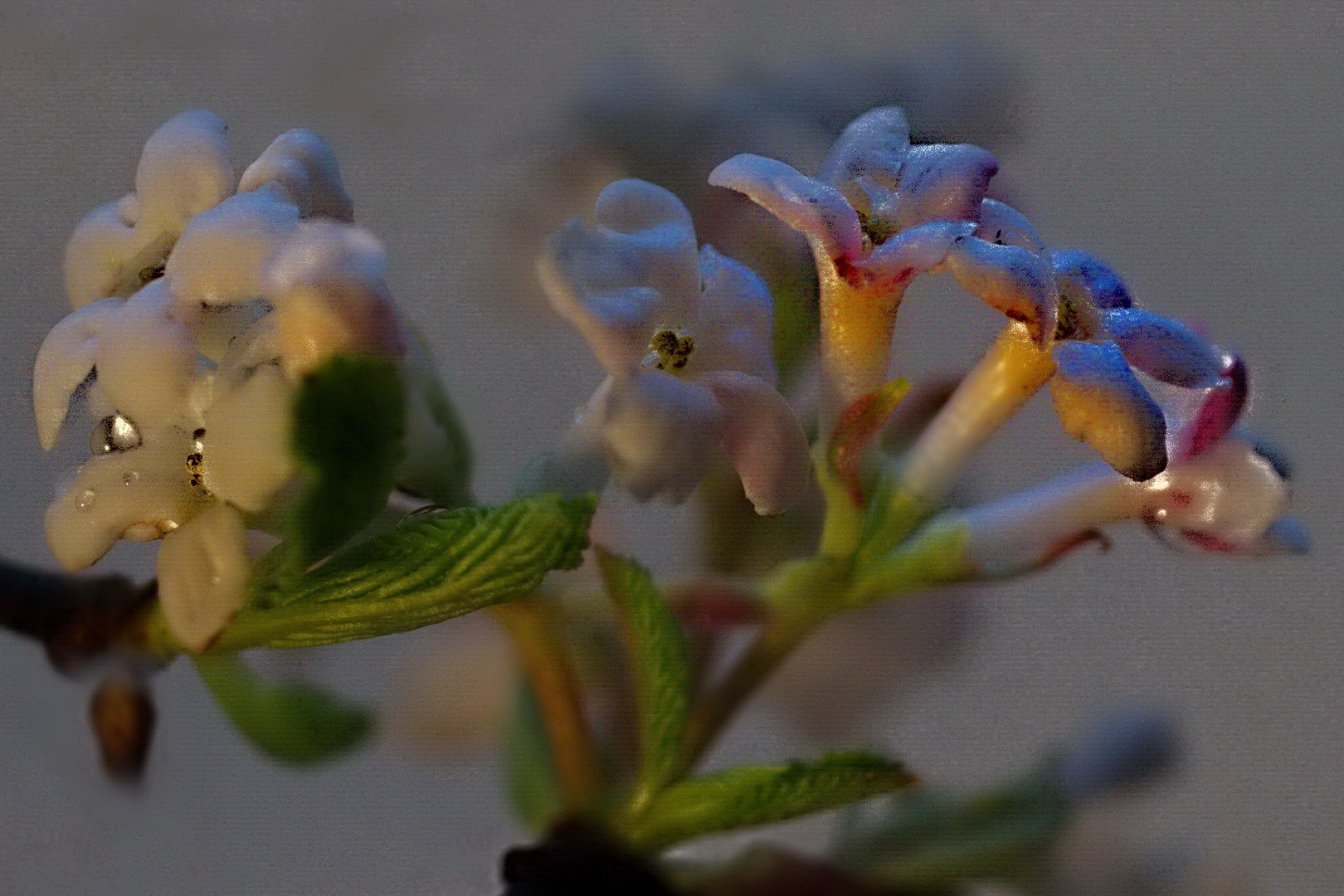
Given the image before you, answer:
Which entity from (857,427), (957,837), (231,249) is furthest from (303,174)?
(957,837)

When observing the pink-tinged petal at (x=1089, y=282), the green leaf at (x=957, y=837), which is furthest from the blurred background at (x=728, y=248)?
the pink-tinged petal at (x=1089, y=282)

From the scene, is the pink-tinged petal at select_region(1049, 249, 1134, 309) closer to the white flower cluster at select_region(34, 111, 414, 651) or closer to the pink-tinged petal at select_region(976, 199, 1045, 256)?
the pink-tinged petal at select_region(976, 199, 1045, 256)

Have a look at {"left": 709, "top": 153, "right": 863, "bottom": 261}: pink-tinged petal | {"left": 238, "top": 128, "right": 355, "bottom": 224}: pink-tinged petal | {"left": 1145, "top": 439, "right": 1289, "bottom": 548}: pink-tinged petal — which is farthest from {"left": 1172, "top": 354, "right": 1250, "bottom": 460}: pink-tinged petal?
{"left": 238, "top": 128, "right": 355, "bottom": 224}: pink-tinged petal

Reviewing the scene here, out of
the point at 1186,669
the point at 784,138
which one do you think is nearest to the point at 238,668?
the point at 784,138

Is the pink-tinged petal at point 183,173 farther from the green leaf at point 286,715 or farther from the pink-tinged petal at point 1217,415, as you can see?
the pink-tinged petal at point 1217,415

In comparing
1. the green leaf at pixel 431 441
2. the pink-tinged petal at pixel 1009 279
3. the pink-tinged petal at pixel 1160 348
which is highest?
the pink-tinged petal at pixel 1009 279
